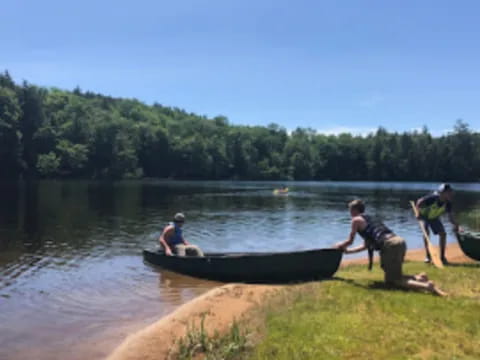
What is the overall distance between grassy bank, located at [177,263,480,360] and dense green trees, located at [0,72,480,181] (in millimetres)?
107984

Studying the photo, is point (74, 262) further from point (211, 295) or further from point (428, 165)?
point (428, 165)

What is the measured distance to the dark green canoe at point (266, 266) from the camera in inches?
440

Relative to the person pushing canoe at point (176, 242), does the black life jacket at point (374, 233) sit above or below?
above

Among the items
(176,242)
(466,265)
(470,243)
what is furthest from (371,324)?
(176,242)

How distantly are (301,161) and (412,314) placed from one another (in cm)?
14418

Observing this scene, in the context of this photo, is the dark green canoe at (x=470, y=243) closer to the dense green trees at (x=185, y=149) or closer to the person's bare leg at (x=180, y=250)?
the person's bare leg at (x=180, y=250)

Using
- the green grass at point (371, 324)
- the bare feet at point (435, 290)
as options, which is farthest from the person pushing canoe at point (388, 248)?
the green grass at point (371, 324)

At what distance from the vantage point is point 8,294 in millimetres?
11711

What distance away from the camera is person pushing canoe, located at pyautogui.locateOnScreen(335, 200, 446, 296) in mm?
8812

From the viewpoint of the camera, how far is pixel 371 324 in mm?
6828

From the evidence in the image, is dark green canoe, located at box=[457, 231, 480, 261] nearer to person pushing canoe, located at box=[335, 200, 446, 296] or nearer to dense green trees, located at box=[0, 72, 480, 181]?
person pushing canoe, located at box=[335, 200, 446, 296]

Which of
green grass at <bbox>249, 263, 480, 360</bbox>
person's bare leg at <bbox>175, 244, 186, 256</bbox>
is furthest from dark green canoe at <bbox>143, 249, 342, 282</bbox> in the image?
green grass at <bbox>249, 263, 480, 360</bbox>

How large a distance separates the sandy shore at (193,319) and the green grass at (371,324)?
89 cm

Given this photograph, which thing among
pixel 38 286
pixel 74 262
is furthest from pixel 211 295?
pixel 74 262
